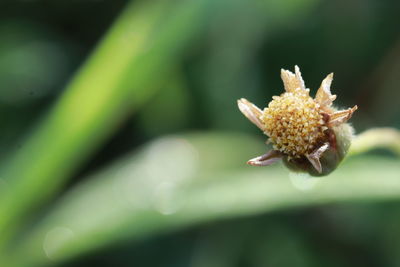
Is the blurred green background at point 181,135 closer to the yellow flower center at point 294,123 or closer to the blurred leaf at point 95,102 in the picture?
the blurred leaf at point 95,102

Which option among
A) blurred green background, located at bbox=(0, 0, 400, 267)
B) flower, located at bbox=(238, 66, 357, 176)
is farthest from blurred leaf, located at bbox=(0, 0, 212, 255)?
flower, located at bbox=(238, 66, 357, 176)

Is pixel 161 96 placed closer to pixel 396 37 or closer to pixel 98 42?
pixel 98 42

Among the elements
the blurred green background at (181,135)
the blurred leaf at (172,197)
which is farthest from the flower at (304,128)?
the blurred leaf at (172,197)

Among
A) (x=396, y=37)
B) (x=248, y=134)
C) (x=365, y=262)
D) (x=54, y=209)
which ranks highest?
(x=396, y=37)

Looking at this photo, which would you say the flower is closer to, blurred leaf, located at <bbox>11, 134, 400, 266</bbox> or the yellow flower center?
the yellow flower center

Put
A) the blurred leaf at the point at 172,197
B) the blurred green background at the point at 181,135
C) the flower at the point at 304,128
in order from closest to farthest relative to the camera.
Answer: the flower at the point at 304,128, the blurred leaf at the point at 172,197, the blurred green background at the point at 181,135

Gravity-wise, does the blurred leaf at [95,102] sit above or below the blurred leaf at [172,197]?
above

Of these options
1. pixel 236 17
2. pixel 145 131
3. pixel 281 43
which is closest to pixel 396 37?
pixel 281 43
